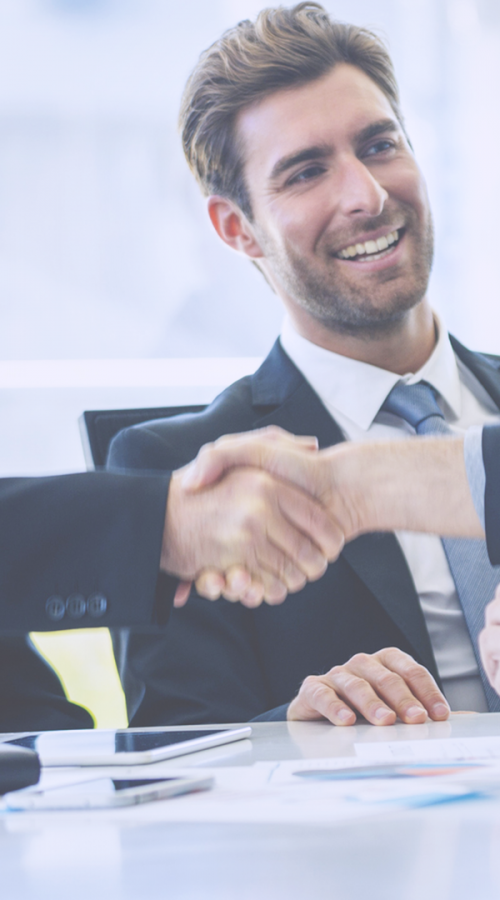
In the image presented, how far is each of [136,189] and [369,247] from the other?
1.69 metres

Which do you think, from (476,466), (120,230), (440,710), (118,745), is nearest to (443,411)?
(476,466)

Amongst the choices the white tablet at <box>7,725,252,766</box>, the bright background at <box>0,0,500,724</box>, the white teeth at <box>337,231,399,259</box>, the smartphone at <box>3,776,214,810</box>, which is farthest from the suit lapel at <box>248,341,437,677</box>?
the bright background at <box>0,0,500,724</box>

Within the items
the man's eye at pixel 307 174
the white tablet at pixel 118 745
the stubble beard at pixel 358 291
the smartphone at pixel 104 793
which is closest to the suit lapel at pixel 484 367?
the stubble beard at pixel 358 291

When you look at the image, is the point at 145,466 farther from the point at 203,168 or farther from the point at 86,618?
the point at 203,168

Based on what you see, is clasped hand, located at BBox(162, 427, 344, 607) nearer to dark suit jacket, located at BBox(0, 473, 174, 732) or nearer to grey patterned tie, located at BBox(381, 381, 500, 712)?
dark suit jacket, located at BBox(0, 473, 174, 732)

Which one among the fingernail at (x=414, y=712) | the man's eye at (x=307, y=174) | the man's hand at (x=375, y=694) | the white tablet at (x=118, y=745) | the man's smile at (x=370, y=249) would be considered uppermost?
the man's eye at (x=307, y=174)

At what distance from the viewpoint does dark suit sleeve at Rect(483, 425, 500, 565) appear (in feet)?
3.06

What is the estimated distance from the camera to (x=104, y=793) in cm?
53

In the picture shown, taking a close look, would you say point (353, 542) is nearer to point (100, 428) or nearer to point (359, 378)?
point (359, 378)

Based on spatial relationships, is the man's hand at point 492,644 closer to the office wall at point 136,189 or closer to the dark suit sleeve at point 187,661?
the dark suit sleeve at point 187,661

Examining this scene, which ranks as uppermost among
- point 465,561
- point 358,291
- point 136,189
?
point 136,189

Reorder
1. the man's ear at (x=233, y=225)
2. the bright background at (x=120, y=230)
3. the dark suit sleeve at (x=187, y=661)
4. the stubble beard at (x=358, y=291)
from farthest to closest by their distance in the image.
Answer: the bright background at (x=120, y=230) < the man's ear at (x=233, y=225) < the stubble beard at (x=358, y=291) < the dark suit sleeve at (x=187, y=661)

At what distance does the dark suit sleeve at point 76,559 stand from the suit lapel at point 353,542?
0.39 m

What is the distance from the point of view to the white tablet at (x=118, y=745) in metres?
0.66
